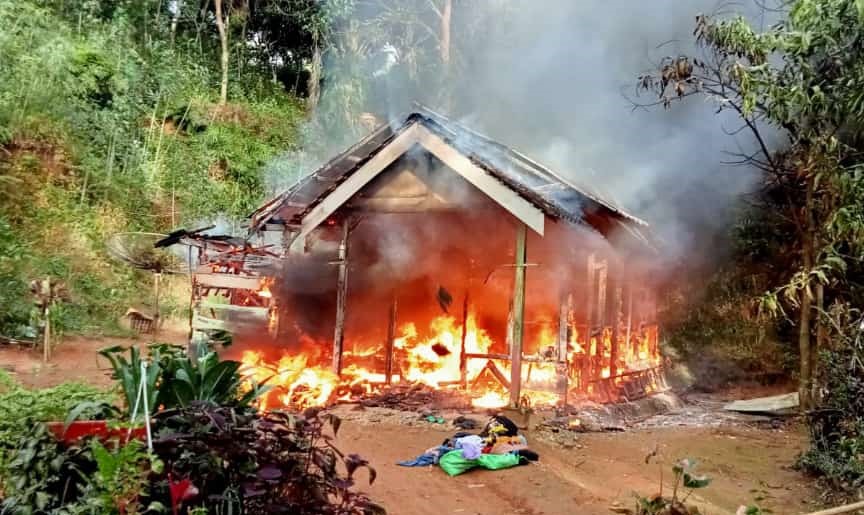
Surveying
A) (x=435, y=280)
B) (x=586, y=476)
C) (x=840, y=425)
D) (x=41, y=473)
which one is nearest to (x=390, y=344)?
(x=435, y=280)

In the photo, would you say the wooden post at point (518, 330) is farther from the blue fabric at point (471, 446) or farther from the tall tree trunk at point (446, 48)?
the tall tree trunk at point (446, 48)

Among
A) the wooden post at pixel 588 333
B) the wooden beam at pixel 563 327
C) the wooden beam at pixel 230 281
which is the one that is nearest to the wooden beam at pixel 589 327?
the wooden post at pixel 588 333

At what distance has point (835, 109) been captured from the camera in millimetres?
7508

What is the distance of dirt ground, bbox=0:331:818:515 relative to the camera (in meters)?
5.96

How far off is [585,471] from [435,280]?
601 cm

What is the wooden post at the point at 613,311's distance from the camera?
11664 mm

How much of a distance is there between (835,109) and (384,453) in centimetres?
664

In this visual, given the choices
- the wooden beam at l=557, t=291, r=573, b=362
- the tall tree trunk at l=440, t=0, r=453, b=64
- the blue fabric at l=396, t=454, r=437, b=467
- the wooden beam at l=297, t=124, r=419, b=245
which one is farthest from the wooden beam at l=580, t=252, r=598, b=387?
the tall tree trunk at l=440, t=0, r=453, b=64

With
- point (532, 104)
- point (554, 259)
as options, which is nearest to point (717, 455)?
point (554, 259)

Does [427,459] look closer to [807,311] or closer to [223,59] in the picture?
[807,311]

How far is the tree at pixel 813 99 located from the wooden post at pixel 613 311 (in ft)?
10.1

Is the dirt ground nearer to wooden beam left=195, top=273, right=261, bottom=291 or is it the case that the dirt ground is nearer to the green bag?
the green bag

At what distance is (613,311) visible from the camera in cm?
1196

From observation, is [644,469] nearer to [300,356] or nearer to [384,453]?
[384,453]
